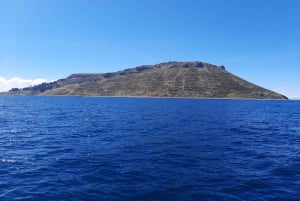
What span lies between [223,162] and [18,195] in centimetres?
1878

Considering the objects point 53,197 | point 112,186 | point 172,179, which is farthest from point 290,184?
point 53,197

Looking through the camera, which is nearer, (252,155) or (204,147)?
(252,155)

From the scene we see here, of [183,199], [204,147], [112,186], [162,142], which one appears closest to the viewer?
[183,199]

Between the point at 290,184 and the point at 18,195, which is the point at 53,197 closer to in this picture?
the point at 18,195

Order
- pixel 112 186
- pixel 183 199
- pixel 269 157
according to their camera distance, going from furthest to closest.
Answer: pixel 269 157 → pixel 112 186 → pixel 183 199

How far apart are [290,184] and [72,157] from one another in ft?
66.5

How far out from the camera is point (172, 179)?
2262 cm

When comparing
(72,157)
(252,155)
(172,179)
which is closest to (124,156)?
(72,157)

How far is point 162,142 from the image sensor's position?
131 feet

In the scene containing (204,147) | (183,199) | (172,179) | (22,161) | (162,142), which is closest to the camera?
(183,199)

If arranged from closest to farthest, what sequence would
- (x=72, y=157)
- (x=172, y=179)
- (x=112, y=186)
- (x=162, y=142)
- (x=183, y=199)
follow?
1. (x=183, y=199)
2. (x=112, y=186)
3. (x=172, y=179)
4. (x=72, y=157)
5. (x=162, y=142)

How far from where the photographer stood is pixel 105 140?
4109 centimetres

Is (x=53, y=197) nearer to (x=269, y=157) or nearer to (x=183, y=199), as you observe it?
(x=183, y=199)

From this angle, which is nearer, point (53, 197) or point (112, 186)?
point (53, 197)
